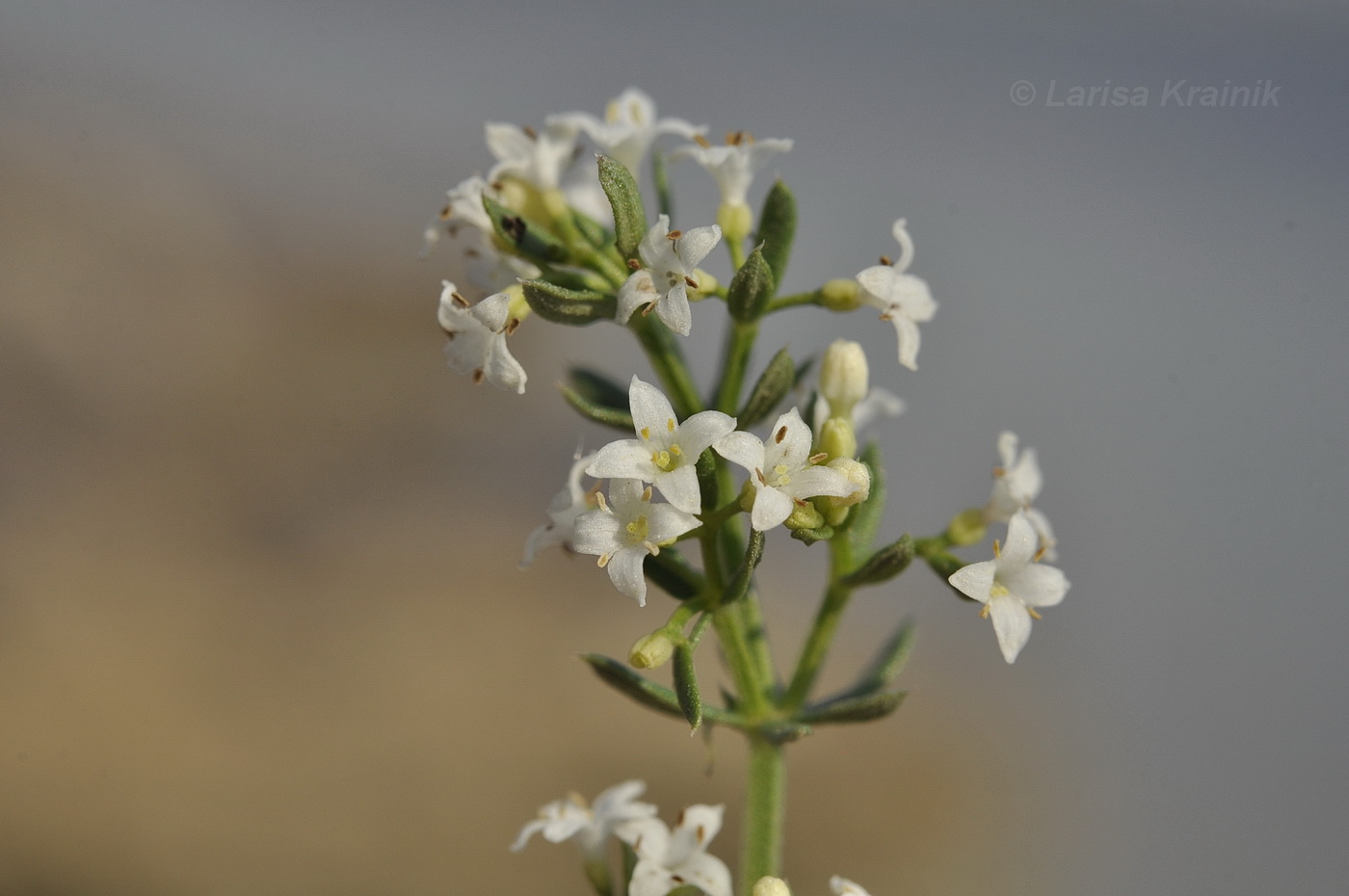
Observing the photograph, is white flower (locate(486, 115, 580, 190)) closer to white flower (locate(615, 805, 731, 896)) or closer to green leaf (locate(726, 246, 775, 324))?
green leaf (locate(726, 246, 775, 324))

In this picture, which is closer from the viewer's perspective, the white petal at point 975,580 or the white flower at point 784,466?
the white flower at point 784,466

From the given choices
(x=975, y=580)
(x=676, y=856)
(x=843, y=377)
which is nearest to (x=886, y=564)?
(x=975, y=580)

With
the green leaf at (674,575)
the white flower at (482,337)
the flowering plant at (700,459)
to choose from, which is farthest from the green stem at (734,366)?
the white flower at (482,337)

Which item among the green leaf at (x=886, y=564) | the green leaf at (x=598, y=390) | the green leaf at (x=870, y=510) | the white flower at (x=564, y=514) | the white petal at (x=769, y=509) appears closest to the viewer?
the white petal at (x=769, y=509)

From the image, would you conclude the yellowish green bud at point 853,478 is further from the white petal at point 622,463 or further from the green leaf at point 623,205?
the green leaf at point 623,205

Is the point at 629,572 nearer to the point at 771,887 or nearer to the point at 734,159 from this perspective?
the point at 771,887

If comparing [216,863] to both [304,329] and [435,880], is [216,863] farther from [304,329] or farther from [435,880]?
[304,329]
